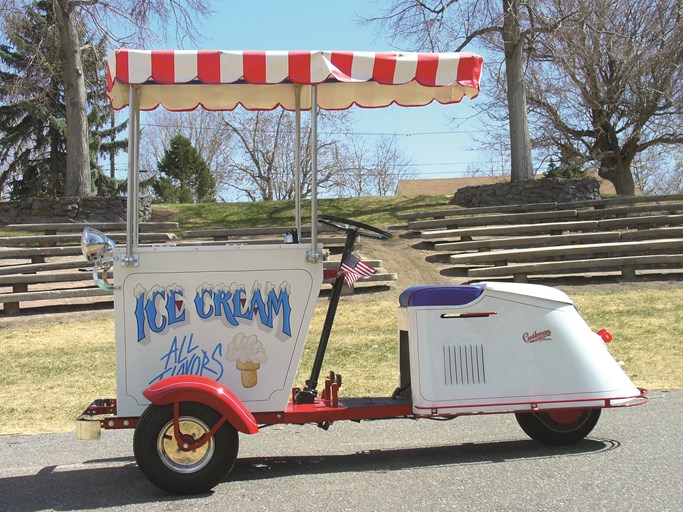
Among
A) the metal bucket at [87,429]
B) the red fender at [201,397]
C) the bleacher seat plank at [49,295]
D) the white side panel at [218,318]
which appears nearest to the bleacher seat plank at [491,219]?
the bleacher seat plank at [49,295]

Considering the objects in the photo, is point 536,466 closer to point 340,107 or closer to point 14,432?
point 340,107

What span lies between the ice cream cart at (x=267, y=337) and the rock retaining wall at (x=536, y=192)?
529 inches

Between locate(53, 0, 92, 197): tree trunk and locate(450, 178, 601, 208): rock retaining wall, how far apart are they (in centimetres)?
968

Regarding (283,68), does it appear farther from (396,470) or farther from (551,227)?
(551,227)

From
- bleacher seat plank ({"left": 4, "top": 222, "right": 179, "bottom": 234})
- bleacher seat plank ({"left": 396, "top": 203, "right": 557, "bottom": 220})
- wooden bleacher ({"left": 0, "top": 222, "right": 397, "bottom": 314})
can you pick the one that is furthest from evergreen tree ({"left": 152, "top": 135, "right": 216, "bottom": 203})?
wooden bleacher ({"left": 0, "top": 222, "right": 397, "bottom": 314})

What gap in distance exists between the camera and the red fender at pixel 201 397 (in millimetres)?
4020

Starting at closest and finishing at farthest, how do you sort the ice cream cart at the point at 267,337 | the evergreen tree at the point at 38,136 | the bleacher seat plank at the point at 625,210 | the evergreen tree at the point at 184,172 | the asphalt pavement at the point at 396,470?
the asphalt pavement at the point at 396,470 → the ice cream cart at the point at 267,337 → the bleacher seat plank at the point at 625,210 → the evergreen tree at the point at 38,136 → the evergreen tree at the point at 184,172

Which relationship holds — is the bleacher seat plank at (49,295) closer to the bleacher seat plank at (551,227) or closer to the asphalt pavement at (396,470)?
the asphalt pavement at (396,470)

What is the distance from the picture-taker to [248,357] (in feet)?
14.4

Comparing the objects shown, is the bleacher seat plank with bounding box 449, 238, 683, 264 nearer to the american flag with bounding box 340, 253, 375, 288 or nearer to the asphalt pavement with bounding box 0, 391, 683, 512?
the asphalt pavement with bounding box 0, 391, 683, 512

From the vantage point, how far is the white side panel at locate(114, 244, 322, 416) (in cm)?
430

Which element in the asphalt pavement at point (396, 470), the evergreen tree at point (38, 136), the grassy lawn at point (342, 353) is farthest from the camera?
the evergreen tree at point (38, 136)

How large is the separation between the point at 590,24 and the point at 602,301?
1018 centimetres

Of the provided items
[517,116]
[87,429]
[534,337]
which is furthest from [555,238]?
[87,429]
